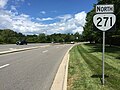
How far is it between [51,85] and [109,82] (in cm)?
217

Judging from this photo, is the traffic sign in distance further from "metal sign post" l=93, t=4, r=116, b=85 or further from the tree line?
the tree line

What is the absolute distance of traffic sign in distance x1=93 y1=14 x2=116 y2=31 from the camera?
27.7ft

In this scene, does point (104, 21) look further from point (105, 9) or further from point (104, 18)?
point (105, 9)

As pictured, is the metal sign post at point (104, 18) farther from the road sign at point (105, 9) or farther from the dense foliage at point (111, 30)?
the dense foliage at point (111, 30)

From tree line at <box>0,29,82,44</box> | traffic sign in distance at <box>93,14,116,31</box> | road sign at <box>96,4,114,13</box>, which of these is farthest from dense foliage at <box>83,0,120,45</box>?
tree line at <box>0,29,82,44</box>

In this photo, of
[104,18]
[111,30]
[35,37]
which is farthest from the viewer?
[35,37]

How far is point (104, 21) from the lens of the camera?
851 cm

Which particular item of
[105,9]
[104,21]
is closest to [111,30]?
[104,21]

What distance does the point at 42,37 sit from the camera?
13575 centimetres

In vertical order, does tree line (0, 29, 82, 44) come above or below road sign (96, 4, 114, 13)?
below

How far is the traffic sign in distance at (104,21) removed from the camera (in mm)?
8430

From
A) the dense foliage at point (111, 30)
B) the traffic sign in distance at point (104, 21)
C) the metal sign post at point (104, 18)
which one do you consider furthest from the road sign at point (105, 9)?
the dense foliage at point (111, 30)

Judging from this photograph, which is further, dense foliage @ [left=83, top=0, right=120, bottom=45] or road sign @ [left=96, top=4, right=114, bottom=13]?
dense foliage @ [left=83, top=0, right=120, bottom=45]

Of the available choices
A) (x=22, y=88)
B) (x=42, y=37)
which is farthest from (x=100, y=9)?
(x=42, y=37)
